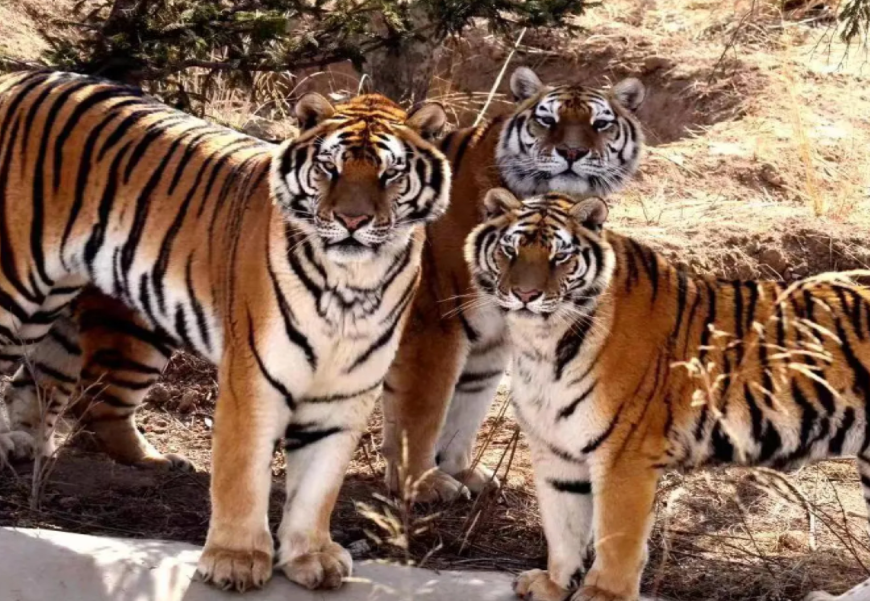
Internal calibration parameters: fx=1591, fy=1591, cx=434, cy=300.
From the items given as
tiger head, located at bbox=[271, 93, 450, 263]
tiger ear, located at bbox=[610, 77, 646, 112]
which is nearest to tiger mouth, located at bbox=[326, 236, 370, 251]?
tiger head, located at bbox=[271, 93, 450, 263]

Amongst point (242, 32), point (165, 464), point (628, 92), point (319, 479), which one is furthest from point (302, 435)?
point (242, 32)

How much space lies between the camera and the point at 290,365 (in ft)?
14.7

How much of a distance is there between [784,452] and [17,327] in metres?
2.60

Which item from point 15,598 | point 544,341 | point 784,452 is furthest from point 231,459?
point 784,452

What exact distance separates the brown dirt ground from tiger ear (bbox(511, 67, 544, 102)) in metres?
1.33

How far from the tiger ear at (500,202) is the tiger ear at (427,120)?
0.29 m

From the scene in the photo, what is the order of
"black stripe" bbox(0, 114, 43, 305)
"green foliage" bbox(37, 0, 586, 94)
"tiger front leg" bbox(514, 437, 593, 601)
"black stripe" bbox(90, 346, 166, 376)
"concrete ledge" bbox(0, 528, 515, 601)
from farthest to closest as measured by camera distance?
"green foliage" bbox(37, 0, 586, 94), "black stripe" bbox(90, 346, 166, 376), "black stripe" bbox(0, 114, 43, 305), "tiger front leg" bbox(514, 437, 593, 601), "concrete ledge" bbox(0, 528, 515, 601)

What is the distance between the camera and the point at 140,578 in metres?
4.41

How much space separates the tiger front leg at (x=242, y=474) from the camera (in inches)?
175

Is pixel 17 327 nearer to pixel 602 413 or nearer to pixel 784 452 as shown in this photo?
pixel 602 413

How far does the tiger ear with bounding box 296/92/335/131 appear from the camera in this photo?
4605mm

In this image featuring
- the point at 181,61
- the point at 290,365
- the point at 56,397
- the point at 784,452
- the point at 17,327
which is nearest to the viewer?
the point at 290,365

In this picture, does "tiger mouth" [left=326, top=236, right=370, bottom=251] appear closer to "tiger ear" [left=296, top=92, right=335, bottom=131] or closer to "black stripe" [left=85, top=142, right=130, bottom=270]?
"tiger ear" [left=296, top=92, right=335, bottom=131]

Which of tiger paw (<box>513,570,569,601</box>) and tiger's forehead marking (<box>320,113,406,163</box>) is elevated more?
tiger's forehead marking (<box>320,113,406,163</box>)
